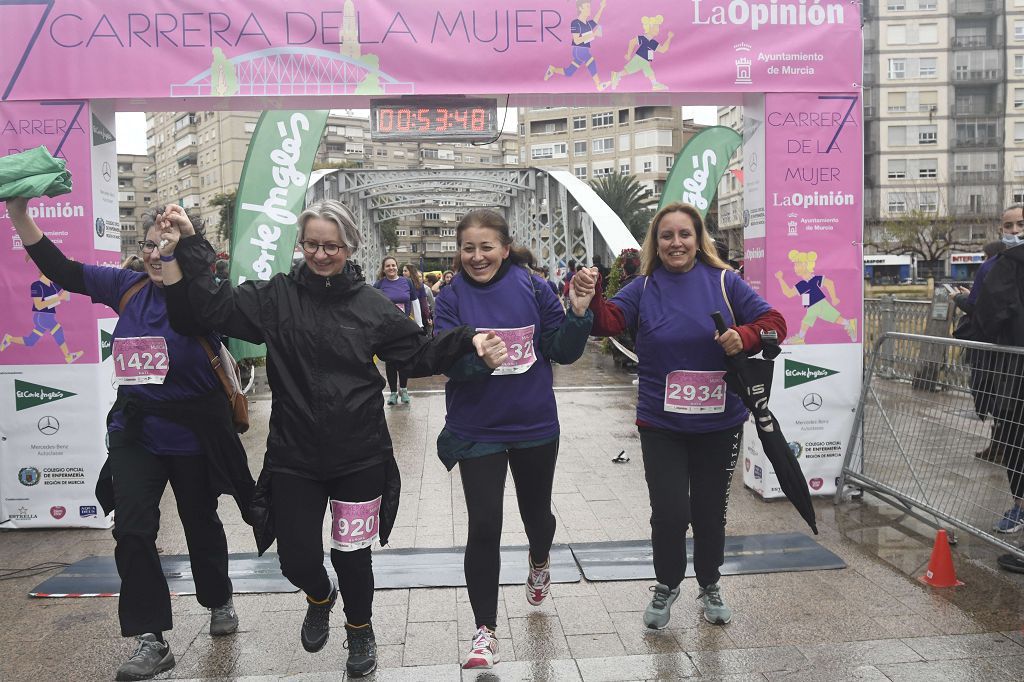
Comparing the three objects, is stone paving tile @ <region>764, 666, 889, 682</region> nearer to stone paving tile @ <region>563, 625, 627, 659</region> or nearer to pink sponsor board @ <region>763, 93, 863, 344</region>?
stone paving tile @ <region>563, 625, 627, 659</region>

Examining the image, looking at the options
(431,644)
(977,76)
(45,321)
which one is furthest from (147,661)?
(977,76)

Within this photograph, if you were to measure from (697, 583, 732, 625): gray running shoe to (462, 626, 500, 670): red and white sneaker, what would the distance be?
1.13 metres

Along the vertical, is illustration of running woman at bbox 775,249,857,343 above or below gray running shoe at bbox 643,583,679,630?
above

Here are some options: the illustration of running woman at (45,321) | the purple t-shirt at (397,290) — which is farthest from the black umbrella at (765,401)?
the purple t-shirt at (397,290)

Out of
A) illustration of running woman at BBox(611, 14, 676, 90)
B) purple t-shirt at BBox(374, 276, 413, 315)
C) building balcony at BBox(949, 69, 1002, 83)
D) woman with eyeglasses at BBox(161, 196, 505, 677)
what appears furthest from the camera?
building balcony at BBox(949, 69, 1002, 83)

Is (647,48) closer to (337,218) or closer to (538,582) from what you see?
(337,218)

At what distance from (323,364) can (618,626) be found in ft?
6.41

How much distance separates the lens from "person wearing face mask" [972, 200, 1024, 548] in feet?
16.4

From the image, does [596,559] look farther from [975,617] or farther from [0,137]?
[0,137]

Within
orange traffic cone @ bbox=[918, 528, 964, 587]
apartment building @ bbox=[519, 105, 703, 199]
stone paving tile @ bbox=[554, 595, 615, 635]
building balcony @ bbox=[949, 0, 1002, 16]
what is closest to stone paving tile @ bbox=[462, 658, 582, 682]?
stone paving tile @ bbox=[554, 595, 615, 635]

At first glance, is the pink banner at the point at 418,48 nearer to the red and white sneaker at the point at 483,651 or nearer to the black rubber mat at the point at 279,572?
the black rubber mat at the point at 279,572

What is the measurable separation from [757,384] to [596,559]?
1.75 meters

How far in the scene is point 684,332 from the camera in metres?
4.07

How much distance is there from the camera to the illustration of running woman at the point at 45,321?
19.7 ft
